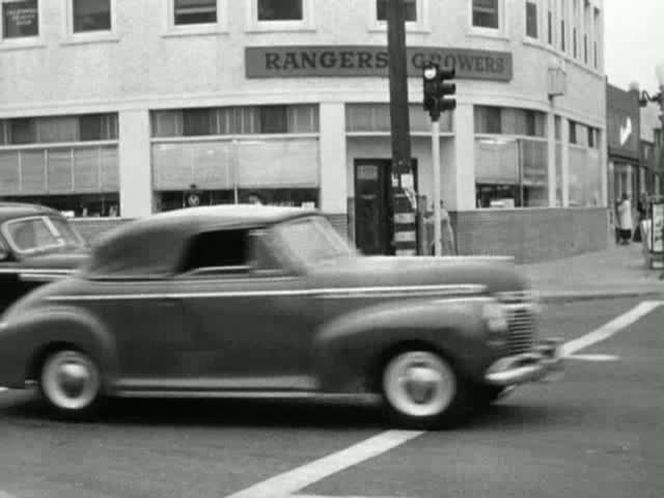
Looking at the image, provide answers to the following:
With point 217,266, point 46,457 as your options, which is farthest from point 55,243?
point 46,457

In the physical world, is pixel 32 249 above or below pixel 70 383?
A: above

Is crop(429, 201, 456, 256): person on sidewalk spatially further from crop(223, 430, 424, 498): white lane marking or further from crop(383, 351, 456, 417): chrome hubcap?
crop(223, 430, 424, 498): white lane marking

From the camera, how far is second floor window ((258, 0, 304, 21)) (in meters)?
27.2

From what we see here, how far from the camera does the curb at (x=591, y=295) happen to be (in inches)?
846

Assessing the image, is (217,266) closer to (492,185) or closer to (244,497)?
(244,497)

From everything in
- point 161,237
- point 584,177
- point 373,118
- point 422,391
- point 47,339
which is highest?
point 373,118

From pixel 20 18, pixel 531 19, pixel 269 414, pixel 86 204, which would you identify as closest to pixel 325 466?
pixel 269 414

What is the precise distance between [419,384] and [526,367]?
81 cm

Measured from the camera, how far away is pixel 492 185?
29.1 meters

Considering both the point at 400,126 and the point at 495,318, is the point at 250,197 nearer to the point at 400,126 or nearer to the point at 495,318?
the point at 400,126

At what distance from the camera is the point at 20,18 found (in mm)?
28750

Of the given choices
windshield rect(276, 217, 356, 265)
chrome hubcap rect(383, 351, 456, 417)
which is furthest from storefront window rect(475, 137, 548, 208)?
chrome hubcap rect(383, 351, 456, 417)

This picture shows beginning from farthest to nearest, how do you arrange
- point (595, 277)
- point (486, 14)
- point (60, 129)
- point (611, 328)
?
point (486, 14) → point (60, 129) → point (595, 277) → point (611, 328)

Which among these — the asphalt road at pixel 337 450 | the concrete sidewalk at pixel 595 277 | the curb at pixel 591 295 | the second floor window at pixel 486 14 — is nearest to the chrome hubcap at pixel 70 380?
the asphalt road at pixel 337 450
